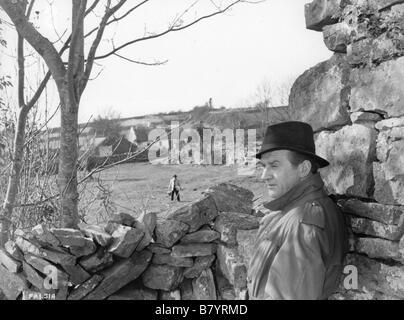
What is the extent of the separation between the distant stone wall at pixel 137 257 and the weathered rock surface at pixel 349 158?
1282 millimetres

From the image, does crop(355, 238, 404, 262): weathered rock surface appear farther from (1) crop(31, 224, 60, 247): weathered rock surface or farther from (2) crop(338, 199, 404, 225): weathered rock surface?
(1) crop(31, 224, 60, 247): weathered rock surface

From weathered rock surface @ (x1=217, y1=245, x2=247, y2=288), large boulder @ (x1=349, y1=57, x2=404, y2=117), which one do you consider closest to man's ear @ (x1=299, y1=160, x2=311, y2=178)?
large boulder @ (x1=349, y1=57, x2=404, y2=117)

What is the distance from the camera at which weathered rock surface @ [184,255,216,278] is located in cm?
393

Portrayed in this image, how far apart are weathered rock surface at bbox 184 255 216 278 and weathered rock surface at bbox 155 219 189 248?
10.2 inches

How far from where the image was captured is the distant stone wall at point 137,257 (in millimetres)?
3781

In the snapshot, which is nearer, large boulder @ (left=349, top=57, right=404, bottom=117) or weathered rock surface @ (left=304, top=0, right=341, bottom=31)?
large boulder @ (left=349, top=57, right=404, bottom=117)

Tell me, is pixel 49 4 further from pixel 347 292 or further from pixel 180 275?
pixel 347 292

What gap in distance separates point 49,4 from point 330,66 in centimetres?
584

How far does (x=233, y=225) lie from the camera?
12.3 ft

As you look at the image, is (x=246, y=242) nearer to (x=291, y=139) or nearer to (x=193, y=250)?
(x=193, y=250)

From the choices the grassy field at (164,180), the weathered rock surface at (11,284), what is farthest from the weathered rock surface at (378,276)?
the grassy field at (164,180)

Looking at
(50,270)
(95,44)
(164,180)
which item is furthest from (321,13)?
(164,180)

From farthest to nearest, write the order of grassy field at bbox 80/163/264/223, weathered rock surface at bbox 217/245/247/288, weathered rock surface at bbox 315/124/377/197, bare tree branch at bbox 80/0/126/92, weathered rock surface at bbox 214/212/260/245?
grassy field at bbox 80/163/264/223 → bare tree branch at bbox 80/0/126/92 → weathered rock surface at bbox 214/212/260/245 → weathered rock surface at bbox 217/245/247/288 → weathered rock surface at bbox 315/124/377/197

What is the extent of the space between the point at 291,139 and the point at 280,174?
18cm
